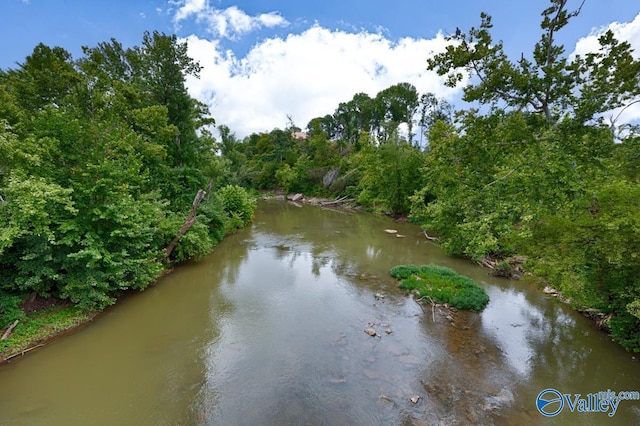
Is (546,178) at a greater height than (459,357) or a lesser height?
greater

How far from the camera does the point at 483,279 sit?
530 inches

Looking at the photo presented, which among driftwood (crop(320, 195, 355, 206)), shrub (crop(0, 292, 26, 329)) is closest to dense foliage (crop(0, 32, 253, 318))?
shrub (crop(0, 292, 26, 329))

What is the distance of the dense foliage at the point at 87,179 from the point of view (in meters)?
7.84

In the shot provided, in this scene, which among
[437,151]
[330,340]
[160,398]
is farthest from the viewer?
[437,151]

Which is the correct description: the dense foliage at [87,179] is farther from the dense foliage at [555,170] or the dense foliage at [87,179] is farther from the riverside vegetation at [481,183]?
the dense foliage at [555,170]

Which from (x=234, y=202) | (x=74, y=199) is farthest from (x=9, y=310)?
(x=234, y=202)

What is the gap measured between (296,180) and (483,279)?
3752 centimetres

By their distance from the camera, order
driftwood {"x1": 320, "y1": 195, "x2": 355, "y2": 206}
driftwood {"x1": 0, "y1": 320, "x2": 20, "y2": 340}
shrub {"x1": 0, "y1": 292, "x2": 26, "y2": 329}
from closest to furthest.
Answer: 1. driftwood {"x1": 0, "y1": 320, "x2": 20, "y2": 340}
2. shrub {"x1": 0, "y1": 292, "x2": 26, "y2": 329}
3. driftwood {"x1": 320, "y1": 195, "x2": 355, "y2": 206}

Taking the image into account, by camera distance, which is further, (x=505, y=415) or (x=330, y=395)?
(x=330, y=395)

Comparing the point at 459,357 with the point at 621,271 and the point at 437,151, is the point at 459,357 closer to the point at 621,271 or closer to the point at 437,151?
the point at 621,271

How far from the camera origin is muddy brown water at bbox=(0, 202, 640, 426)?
6062mm

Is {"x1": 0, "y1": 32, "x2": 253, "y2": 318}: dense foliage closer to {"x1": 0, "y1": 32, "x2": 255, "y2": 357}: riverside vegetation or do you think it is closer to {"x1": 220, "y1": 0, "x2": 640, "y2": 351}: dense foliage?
{"x1": 0, "y1": 32, "x2": 255, "y2": 357}: riverside vegetation

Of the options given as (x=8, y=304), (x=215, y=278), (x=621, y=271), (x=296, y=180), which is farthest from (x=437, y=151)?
(x=296, y=180)

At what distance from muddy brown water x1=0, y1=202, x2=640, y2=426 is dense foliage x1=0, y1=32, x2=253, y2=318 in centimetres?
186
